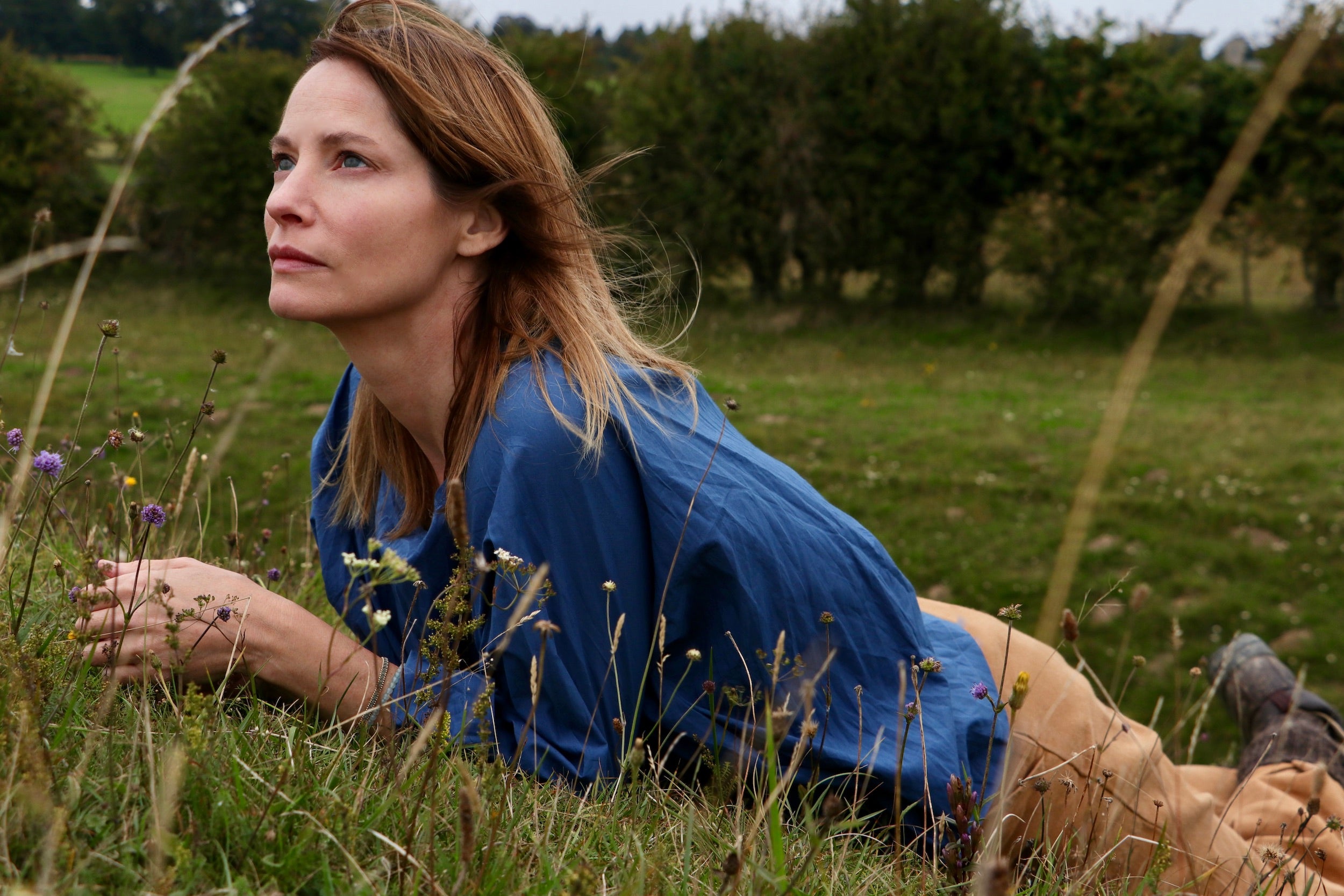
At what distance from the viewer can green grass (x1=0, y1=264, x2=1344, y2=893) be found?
1.39 meters

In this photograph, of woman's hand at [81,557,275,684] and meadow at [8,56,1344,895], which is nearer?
meadow at [8,56,1344,895]

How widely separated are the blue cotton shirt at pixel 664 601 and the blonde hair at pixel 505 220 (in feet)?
0.29

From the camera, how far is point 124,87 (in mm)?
38250

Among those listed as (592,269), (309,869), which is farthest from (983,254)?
(309,869)

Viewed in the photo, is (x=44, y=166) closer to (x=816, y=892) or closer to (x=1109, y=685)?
(x=1109, y=685)

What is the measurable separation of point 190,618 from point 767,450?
1069 centimetres

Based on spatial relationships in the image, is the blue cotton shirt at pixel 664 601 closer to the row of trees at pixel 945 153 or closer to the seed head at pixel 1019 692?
the seed head at pixel 1019 692

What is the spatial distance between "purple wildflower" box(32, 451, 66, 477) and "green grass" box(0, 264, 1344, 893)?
0.86ft

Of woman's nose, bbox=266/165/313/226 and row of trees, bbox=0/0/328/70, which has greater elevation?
row of trees, bbox=0/0/328/70

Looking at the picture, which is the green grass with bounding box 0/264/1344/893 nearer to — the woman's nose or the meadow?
the meadow

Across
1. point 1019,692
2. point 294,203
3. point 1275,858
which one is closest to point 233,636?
point 294,203

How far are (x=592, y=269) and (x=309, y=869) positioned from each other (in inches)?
66.3

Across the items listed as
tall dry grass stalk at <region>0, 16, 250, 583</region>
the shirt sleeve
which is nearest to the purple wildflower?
tall dry grass stalk at <region>0, 16, 250, 583</region>

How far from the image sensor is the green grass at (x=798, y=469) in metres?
1.39
